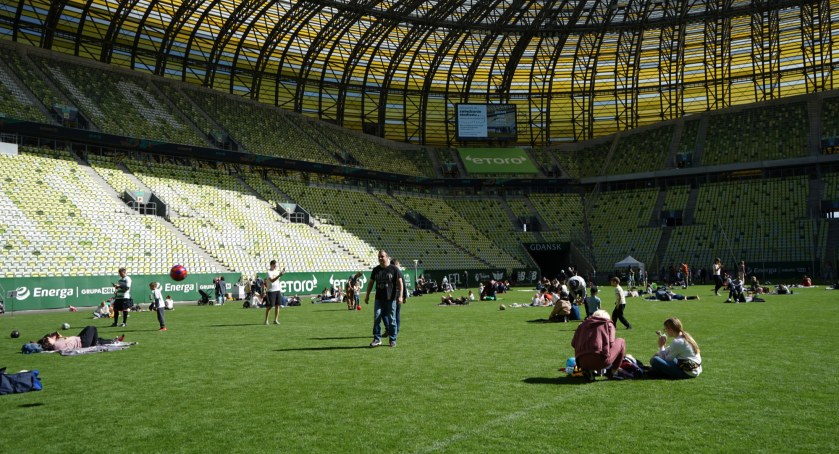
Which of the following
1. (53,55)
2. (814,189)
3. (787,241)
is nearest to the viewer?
(53,55)

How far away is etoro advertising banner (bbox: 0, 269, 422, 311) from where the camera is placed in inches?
1166

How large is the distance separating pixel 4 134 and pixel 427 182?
119 ft

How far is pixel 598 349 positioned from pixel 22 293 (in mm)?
28666

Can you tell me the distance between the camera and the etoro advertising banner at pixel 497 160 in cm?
6769

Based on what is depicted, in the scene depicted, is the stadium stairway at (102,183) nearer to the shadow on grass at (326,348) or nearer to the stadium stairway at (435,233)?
the stadium stairway at (435,233)

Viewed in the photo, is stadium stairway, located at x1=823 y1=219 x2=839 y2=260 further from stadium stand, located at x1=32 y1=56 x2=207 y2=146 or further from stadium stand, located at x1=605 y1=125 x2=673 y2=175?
stadium stand, located at x1=32 y1=56 x2=207 y2=146

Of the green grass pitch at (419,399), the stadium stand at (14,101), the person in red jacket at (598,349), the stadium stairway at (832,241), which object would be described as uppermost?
the stadium stand at (14,101)

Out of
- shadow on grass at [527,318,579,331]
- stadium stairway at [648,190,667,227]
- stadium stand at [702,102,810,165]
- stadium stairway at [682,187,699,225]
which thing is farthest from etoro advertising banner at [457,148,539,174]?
shadow on grass at [527,318,579,331]

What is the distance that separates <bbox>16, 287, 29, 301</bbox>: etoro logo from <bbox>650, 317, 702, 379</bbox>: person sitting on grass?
2900 centimetres

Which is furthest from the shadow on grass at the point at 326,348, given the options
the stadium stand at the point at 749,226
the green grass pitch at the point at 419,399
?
the stadium stand at the point at 749,226

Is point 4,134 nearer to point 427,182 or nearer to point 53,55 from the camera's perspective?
point 53,55

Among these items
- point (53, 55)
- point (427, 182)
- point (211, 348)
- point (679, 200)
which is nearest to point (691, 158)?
point (679, 200)

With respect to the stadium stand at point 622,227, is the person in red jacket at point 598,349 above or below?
below

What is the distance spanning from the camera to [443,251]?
55.2 meters
